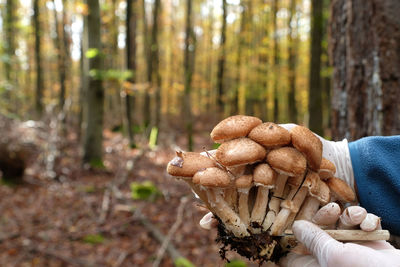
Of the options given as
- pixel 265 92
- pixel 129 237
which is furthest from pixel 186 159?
pixel 265 92

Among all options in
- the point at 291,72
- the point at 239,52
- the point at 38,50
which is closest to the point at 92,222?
the point at 38,50

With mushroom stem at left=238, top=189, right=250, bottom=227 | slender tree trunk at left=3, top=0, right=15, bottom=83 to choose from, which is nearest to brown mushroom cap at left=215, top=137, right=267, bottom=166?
mushroom stem at left=238, top=189, right=250, bottom=227

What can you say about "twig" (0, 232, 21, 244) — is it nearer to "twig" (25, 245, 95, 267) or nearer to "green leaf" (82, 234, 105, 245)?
"twig" (25, 245, 95, 267)

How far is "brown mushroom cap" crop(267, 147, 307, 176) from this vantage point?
1.96 metres

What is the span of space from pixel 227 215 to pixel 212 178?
405mm

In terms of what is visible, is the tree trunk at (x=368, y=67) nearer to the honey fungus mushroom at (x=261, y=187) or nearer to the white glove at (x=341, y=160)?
the white glove at (x=341, y=160)

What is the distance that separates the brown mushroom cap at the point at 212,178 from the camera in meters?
1.95

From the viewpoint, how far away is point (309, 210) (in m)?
2.24

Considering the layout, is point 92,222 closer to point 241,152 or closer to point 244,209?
point 244,209

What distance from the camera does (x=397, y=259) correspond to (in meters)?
1.70

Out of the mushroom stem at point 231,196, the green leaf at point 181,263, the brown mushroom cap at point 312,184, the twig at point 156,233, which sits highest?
the brown mushroom cap at point 312,184

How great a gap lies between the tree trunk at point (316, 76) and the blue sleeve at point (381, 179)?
19.3ft

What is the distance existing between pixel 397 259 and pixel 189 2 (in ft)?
50.3

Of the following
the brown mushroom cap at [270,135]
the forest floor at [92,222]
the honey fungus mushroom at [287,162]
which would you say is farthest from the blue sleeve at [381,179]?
the forest floor at [92,222]
